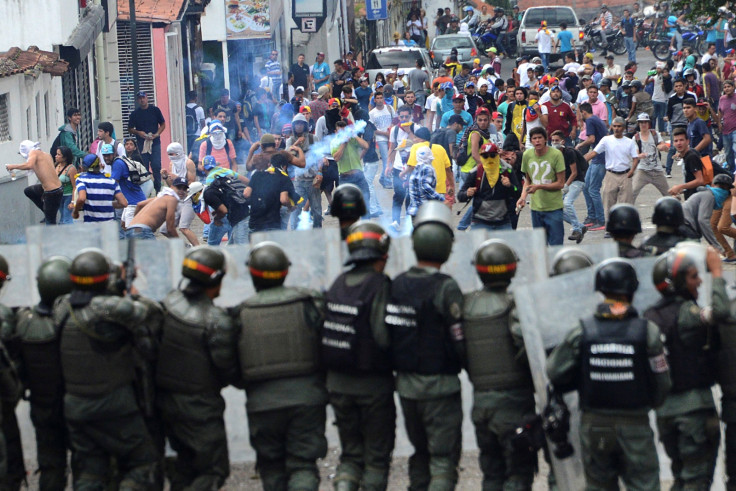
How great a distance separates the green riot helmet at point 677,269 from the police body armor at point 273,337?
176 centimetres

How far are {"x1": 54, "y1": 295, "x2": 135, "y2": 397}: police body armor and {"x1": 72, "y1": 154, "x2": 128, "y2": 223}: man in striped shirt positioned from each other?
6791mm

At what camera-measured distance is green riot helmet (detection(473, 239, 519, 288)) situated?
246 inches

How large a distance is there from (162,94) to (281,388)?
1945 centimetres

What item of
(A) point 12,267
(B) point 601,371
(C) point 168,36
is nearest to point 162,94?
(C) point 168,36

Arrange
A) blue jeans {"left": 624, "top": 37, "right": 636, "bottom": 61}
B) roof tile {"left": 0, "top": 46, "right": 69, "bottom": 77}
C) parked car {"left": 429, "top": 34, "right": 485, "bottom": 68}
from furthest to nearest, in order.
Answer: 1. parked car {"left": 429, "top": 34, "right": 485, "bottom": 68}
2. blue jeans {"left": 624, "top": 37, "right": 636, "bottom": 61}
3. roof tile {"left": 0, "top": 46, "right": 69, "bottom": 77}

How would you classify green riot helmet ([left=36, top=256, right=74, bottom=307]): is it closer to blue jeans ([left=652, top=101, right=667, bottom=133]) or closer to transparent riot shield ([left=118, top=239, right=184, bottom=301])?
transparent riot shield ([left=118, top=239, right=184, bottom=301])

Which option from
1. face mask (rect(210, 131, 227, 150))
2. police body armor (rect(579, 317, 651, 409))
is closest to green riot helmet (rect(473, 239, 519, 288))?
police body armor (rect(579, 317, 651, 409))

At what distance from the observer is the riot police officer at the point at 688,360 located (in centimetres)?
596

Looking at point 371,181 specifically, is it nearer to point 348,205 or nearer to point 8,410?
point 348,205

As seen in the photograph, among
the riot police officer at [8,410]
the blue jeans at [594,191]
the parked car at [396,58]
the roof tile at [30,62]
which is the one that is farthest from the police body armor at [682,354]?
the parked car at [396,58]

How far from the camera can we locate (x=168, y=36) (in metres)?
25.8

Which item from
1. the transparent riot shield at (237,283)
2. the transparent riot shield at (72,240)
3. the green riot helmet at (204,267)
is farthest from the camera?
the transparent riot shield at (72,240)

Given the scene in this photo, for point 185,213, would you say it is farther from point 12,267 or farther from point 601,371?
point 601,371

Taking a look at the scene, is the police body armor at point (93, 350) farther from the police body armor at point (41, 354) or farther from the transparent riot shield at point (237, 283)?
the transparent riot shield at point (237, 283)
